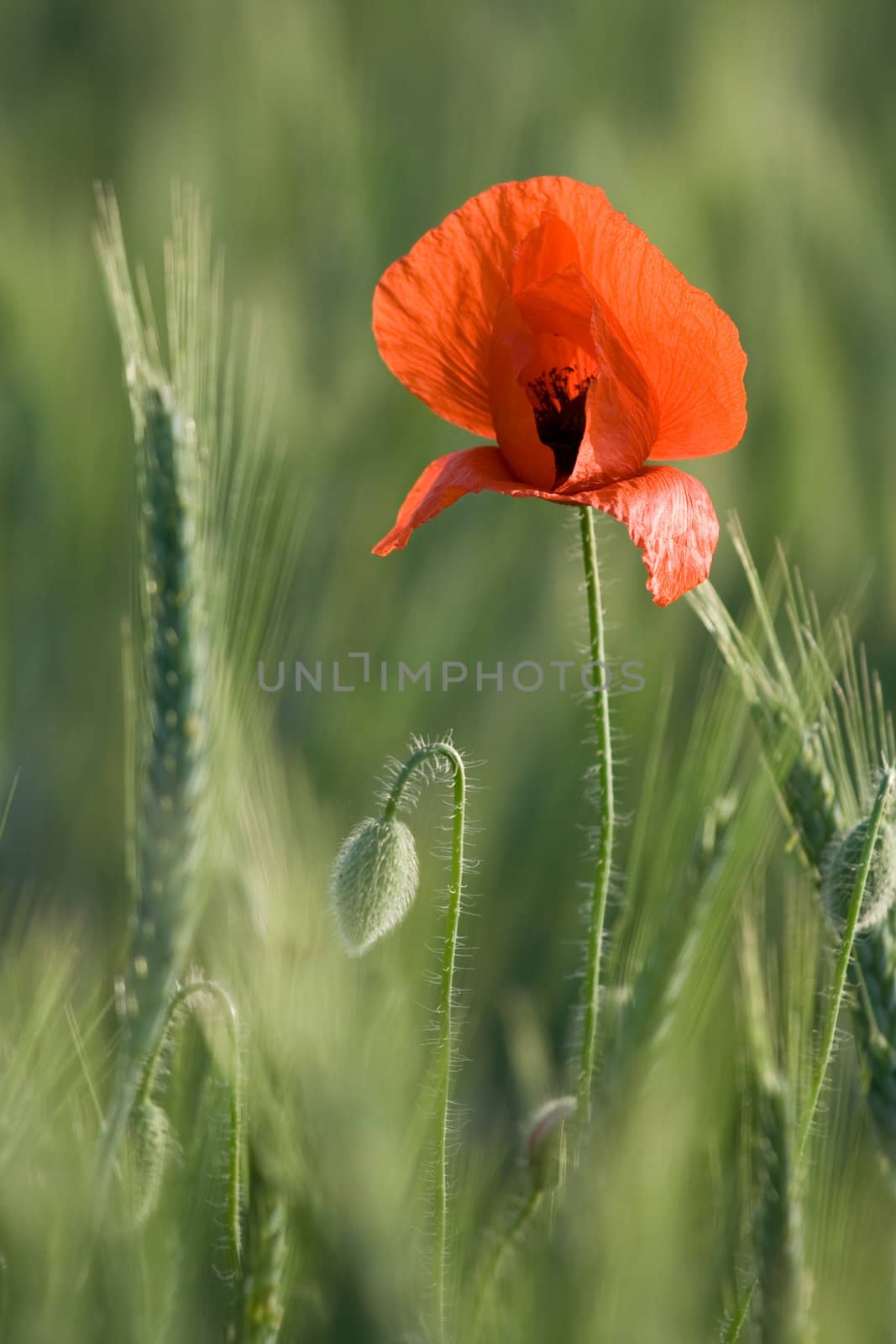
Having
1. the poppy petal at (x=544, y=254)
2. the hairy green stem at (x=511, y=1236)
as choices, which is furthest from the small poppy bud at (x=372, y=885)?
the poppy petal at (x=544, y=254)

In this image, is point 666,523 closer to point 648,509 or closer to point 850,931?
point 648,509

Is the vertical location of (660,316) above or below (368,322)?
below

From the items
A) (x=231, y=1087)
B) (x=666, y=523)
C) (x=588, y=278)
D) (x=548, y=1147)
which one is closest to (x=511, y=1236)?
(x=548, y=1147)

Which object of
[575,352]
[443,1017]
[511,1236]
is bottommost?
[511,1236]

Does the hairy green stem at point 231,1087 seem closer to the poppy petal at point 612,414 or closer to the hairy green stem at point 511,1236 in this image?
the hairy green stem at point 511,1236

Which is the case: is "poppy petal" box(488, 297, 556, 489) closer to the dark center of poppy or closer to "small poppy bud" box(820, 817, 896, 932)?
the dark center of poppy

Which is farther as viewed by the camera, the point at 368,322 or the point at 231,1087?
the point at 368,322
